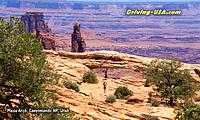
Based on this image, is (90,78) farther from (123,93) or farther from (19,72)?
(19,72)

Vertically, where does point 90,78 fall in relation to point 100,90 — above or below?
above

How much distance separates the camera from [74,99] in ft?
107

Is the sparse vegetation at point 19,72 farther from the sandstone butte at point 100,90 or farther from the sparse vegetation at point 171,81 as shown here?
the sparse vegetation at point 171,81

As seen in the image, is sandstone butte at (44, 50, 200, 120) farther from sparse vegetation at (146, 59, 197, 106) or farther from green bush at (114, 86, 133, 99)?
sparse vegetation at (146, 59, 197, 106)

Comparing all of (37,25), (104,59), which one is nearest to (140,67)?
(104,59)

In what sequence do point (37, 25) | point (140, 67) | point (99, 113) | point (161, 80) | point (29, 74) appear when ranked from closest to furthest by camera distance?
point (29, 74) → point (99, 113) → point (161, 80) → point (140, 67) → point (37, 25)

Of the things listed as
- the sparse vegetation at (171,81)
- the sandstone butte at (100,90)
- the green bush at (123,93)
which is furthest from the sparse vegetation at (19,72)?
the sparse vegetation at (171,81)

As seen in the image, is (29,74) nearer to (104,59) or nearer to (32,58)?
(32,58)

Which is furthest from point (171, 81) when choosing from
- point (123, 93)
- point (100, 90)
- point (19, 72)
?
point (19, 72)

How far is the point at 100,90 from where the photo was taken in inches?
1820

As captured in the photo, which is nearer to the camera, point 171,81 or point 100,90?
point 171,81

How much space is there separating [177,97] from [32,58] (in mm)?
20908

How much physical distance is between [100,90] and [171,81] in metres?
7.59

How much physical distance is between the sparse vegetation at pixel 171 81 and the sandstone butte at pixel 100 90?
6.53ft
